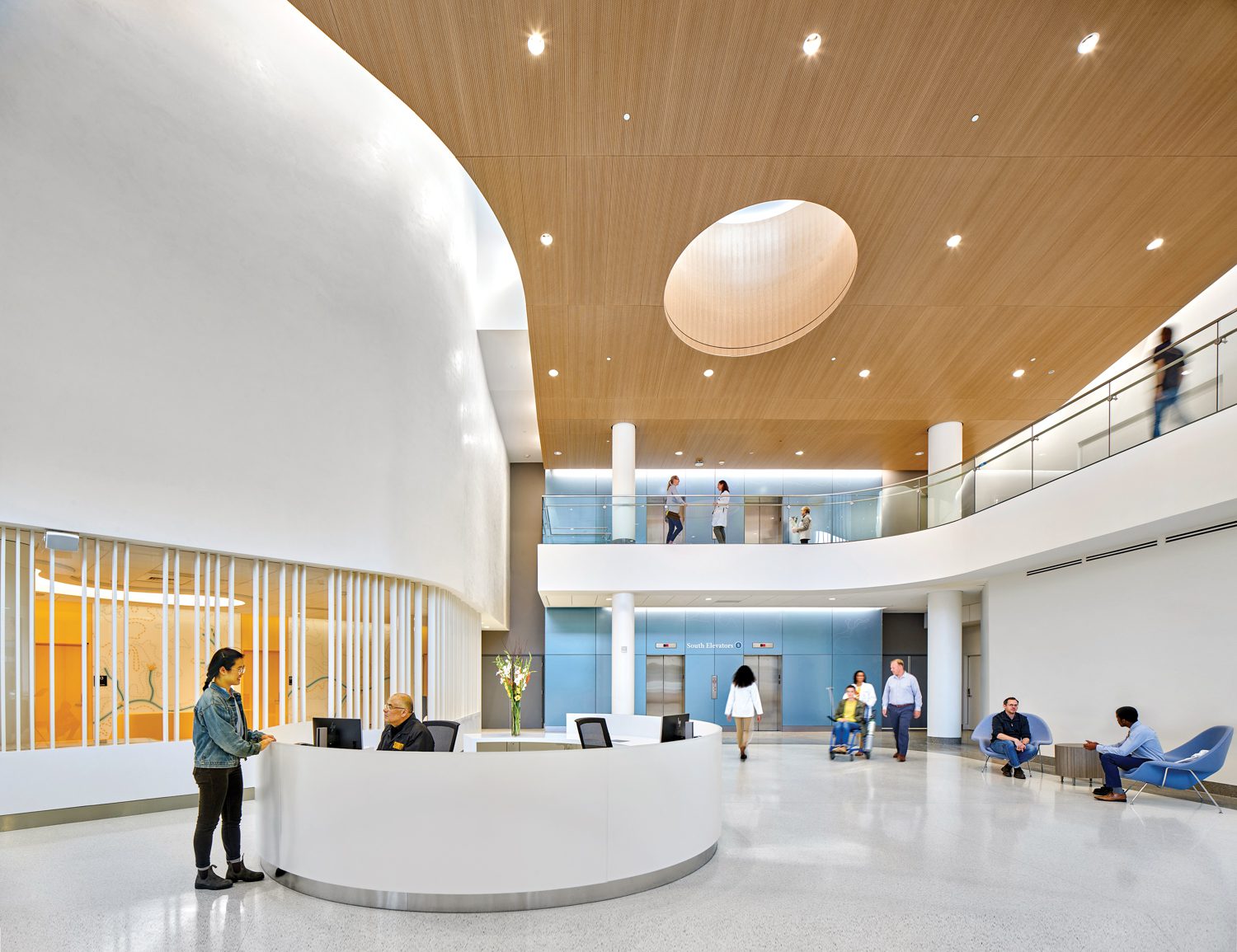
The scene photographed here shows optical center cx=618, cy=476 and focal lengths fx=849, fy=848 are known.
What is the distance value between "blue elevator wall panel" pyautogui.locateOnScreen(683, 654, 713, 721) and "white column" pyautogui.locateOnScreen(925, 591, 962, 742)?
20.8 ft

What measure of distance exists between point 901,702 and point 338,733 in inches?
385

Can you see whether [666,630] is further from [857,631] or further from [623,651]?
[857,631]

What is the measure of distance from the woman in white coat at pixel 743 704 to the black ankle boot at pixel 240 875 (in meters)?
8.50

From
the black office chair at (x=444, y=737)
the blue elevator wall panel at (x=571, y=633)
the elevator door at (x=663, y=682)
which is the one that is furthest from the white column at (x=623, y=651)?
the black office chair at (x=444, y=737)

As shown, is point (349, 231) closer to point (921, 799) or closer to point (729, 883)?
point (729, 883)

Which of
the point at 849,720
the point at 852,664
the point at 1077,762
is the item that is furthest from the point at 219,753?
the point at 852,664

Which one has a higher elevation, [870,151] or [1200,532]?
[870,151]

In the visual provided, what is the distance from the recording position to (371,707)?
1121cm

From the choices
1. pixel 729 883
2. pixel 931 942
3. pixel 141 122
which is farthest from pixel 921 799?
pixel 141 122

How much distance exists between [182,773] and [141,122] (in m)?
6.16

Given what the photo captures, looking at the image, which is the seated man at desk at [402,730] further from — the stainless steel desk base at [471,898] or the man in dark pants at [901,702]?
the man in dark pants at [901,702]

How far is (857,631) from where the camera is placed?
22031 millimetres

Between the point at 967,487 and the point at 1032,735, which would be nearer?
the point at 1032,735

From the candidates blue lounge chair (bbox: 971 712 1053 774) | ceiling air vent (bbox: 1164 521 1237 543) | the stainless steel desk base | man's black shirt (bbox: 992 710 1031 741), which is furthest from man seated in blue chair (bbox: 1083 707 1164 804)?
the stainless steel desk base
